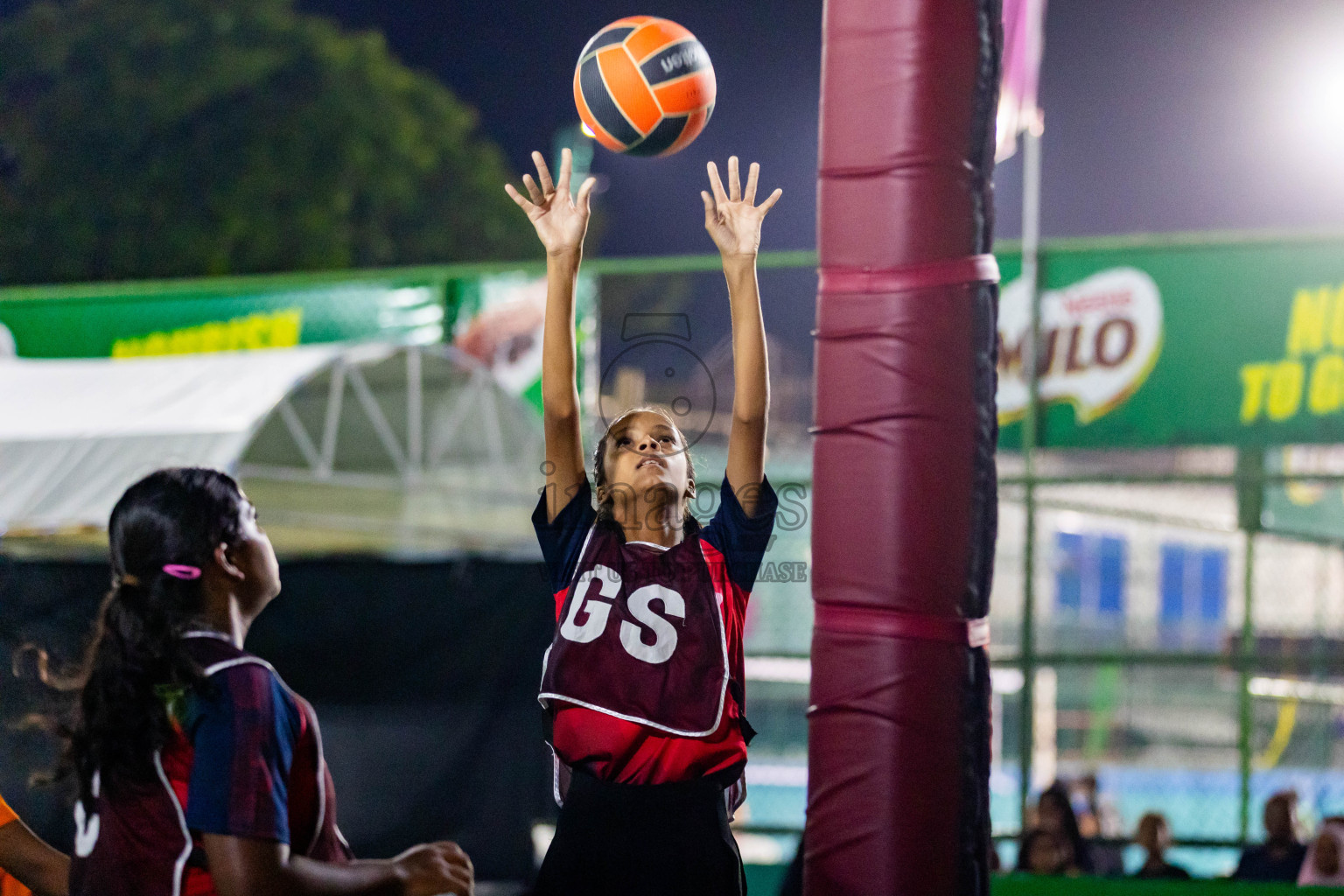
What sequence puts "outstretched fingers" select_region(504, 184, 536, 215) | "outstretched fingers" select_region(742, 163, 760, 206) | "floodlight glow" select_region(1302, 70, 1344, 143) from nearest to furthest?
"outstretched fingers" select_region(504, 184, 536, 215), "outstretched fingers" select_region(742, 163, 760, 206), "floodlight glow" select_region(1302, 70, 1344, 143)

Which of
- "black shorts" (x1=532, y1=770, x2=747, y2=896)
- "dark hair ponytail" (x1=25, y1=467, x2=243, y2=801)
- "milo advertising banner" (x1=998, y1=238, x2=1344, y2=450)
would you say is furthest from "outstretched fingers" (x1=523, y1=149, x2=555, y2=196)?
"milo advertising banner" (x1=998, y1=238, x2=1344, y2=450)

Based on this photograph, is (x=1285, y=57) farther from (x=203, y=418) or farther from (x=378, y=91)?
(x=378, y=91)

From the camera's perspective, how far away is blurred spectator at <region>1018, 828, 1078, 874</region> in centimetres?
615

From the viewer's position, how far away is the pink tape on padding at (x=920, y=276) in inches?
93.4

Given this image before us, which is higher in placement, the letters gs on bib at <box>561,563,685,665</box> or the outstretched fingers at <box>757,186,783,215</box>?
the outstretched fingers at <box>757,186,783,215</box>

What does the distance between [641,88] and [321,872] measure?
225 cm

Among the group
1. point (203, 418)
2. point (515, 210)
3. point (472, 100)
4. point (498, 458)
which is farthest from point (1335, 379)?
point (472, 100)

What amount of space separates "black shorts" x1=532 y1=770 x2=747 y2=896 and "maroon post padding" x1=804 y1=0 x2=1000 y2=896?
0.37 meters

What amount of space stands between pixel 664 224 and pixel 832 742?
1983 inches

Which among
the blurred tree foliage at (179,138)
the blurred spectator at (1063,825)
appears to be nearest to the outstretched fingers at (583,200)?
the blurred spectator at (1063,825)

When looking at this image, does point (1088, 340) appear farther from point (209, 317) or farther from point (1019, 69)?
point (209, 317)

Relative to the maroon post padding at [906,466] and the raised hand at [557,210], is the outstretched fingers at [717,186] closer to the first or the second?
the raised hand at [557,210]

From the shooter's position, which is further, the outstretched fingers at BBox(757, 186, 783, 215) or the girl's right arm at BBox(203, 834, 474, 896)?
the outstretched fingers at BBox(757, 186, 783, 215)

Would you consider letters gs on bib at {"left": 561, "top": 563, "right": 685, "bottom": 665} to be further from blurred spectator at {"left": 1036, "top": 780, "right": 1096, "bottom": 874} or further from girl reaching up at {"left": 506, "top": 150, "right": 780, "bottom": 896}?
blurred spectator at {"left": 1036, "top": 780, "right": 1096, "bottom": 874}
